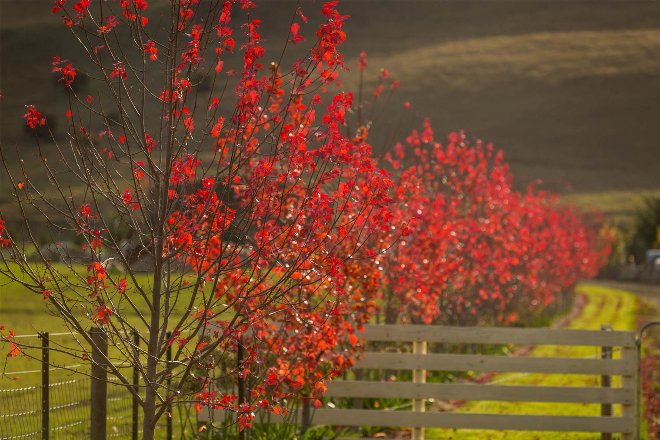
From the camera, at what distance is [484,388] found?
1319cm

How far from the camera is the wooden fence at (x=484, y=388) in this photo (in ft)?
42.6

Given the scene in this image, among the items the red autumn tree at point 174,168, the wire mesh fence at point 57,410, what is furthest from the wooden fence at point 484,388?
the red autumn tree at point 174,168

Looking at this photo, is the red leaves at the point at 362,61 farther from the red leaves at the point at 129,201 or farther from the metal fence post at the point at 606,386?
the red leaves at the point at 129,201

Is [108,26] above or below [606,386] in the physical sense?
above

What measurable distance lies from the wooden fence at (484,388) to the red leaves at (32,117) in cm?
639

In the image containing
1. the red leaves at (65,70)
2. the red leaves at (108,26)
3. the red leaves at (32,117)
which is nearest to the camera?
the red leaves at (108,26)

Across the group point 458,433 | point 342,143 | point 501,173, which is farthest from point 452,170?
point 342,143

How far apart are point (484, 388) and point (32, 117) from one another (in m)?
7.44

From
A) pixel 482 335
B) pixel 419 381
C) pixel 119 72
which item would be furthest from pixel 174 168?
pixel 482 335

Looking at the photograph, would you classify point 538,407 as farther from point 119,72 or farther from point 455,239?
point 119,72

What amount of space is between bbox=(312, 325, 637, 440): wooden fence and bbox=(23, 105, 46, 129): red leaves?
6.39 meters

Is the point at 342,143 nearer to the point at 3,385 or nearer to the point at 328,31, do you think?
the point at 328,31

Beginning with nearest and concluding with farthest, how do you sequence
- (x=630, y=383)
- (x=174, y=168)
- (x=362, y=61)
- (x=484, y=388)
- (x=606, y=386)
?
(x=174, y=168) < (x=630, y=383) < (x=484, y=388) < (x=606, y=386) < (x=362, y=61)

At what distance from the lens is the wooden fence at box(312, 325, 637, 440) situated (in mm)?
12977
